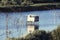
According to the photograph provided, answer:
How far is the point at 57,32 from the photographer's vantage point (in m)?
8.53

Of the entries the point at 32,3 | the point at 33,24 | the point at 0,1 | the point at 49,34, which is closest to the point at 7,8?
the point at 0,1

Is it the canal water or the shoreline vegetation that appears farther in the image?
the shoreline vegetation

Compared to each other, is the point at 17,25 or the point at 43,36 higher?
the point at 17,25

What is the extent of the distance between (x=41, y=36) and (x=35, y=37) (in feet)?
0.54

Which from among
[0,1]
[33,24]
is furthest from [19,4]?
[33,24]

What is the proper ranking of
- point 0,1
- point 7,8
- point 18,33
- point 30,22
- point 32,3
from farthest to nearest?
point 32,3, point 0,1, point 7,8, point 30,22, point 18,33

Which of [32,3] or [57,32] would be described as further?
[32,3]

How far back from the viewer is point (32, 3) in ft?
76.4

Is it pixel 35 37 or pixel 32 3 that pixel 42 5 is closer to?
pixel 32 3

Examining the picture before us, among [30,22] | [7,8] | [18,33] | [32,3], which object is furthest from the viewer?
[32,3]

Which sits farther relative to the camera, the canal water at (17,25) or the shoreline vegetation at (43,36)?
the shoreline vegetation at (43,36)

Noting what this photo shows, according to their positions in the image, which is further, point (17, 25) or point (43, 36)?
point (43, 36)

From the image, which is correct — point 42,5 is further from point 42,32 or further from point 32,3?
point 42,32

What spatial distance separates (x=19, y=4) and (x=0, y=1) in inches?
46.2
